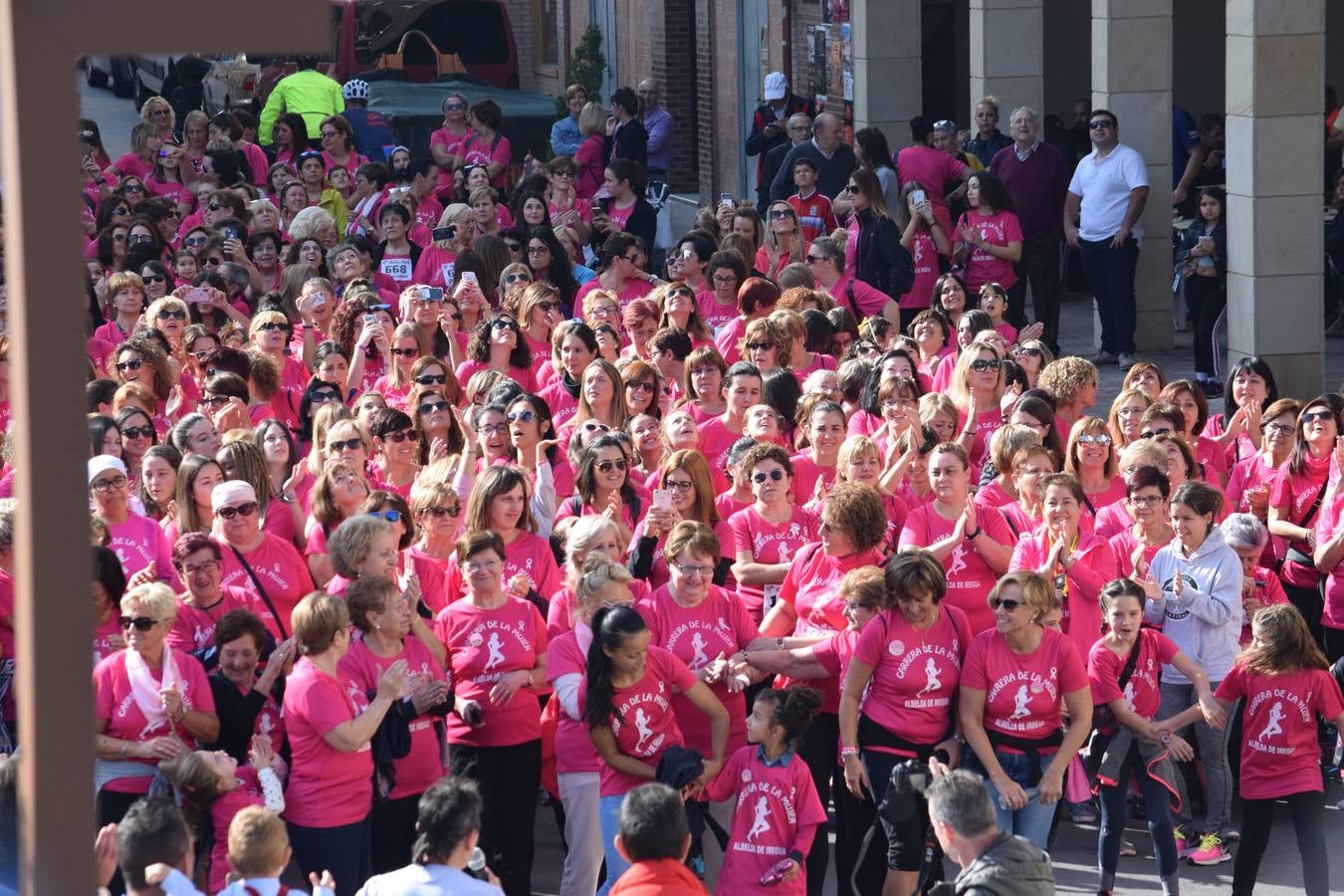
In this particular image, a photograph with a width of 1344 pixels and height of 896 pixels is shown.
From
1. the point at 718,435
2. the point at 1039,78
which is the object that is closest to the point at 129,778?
the point at 718,435

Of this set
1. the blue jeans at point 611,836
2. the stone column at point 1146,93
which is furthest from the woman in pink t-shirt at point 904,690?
the stone column at point 1146,93

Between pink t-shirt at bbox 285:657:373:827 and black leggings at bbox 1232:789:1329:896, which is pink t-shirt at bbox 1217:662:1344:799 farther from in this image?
pink t-shirt at bbox 285:657:373:827

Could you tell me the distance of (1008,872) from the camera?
17.8 feet

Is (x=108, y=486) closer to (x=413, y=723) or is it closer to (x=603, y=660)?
(x=413, y=723)

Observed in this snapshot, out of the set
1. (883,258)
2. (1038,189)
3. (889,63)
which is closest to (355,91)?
(889,63)

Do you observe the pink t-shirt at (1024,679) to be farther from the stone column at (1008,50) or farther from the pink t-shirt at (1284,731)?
the stone column at (1008,50)

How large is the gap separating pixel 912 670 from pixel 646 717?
945 mm

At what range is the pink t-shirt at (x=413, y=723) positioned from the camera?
6367mm

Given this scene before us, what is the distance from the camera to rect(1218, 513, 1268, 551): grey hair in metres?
7.86

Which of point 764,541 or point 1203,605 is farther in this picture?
point 764,541

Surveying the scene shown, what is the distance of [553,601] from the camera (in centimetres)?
709

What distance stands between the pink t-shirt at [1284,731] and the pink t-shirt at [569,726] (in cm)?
235

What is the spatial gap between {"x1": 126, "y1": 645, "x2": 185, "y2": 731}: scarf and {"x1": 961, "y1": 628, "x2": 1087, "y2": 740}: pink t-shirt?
8.76 ft

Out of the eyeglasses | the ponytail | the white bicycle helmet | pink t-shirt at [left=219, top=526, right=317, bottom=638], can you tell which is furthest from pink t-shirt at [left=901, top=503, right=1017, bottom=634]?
the white bicycle helmet
